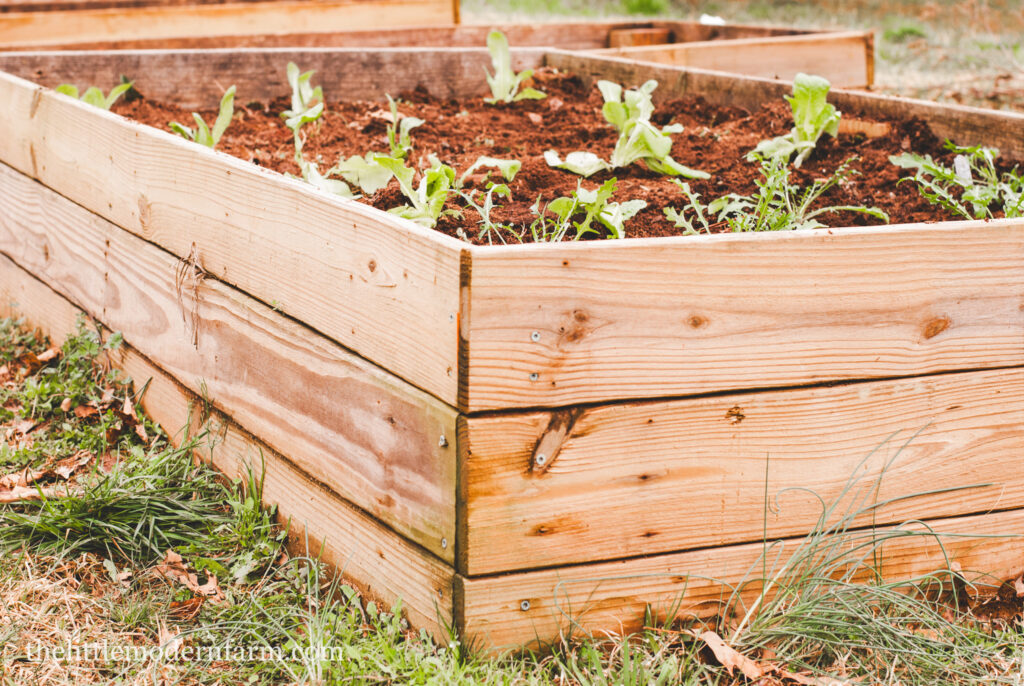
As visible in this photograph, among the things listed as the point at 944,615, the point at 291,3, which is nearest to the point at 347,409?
the point at 944,615

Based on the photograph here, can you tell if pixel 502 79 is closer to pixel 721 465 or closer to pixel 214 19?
pixel 721 465

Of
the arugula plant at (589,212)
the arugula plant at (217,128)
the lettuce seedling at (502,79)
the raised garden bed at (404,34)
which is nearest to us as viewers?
the arugula plant at (589,212)

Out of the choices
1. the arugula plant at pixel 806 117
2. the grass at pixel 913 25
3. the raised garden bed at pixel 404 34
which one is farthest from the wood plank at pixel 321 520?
the grass at pixel 913 25

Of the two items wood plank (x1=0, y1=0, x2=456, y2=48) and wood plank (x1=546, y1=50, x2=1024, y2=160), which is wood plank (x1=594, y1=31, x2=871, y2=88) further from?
wood plank (x1=0, y1=0, x2=456, y2=48)

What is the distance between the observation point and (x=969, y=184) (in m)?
2.28

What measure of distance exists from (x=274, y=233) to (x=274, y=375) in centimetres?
29

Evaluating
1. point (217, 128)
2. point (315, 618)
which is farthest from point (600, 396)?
point (217, 128)

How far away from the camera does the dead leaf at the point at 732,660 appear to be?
171 cm

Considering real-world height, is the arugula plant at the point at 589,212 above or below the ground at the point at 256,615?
above

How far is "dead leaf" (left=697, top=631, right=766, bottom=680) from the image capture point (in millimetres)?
1709

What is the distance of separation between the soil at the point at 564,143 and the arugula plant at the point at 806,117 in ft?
0.18

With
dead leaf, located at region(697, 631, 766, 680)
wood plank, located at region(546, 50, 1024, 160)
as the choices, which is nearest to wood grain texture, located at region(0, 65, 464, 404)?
dead leaf, located at region(697, 631, 766, 680)

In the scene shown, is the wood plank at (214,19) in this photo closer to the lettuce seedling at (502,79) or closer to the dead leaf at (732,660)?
the lettuce seedling at (502,79)

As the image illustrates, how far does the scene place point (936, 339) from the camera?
6.07 feet
